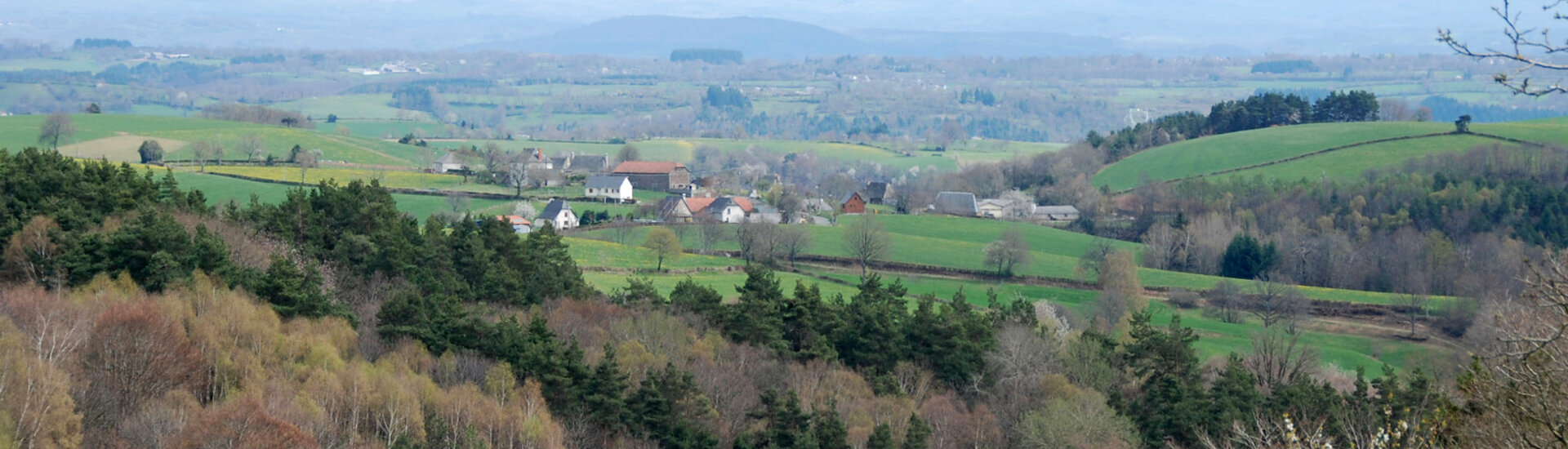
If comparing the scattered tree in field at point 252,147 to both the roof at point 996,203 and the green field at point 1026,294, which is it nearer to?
the green field at point 1026,294

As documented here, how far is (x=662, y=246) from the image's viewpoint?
53.8m

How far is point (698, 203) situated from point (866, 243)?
20.3 metres

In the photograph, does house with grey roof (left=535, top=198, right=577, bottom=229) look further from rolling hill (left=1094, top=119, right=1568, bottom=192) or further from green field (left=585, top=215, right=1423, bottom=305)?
rolling hill (left=1094, top=119, right=1568, bottom=192)

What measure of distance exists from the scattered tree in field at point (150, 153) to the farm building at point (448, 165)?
640 inches

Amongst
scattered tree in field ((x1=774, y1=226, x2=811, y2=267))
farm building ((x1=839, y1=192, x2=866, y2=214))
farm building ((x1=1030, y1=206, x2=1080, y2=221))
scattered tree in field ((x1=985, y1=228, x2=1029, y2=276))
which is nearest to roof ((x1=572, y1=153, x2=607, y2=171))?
farm building ((x1=839, y1=192, x2=866, y2=214))

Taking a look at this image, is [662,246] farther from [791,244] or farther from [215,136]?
[215,136]

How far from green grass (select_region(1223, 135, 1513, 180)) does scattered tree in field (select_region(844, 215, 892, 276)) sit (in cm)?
3346

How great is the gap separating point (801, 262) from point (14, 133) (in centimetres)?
5519

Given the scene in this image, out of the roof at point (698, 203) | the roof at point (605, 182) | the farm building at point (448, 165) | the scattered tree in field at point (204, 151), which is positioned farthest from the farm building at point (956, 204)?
the scattered tree in field at point (204, 151)

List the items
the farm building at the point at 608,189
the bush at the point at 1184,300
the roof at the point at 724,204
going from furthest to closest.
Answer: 1. the farm building at the point at 608,189
2. the roof at the point at 724,204
3. the bush at the point at 1184,300

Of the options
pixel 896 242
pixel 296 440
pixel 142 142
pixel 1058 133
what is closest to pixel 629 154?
pixel 142 142

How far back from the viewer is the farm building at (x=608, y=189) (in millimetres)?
81688

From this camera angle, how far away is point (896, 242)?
6469 cm

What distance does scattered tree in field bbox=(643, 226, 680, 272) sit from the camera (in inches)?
2112
